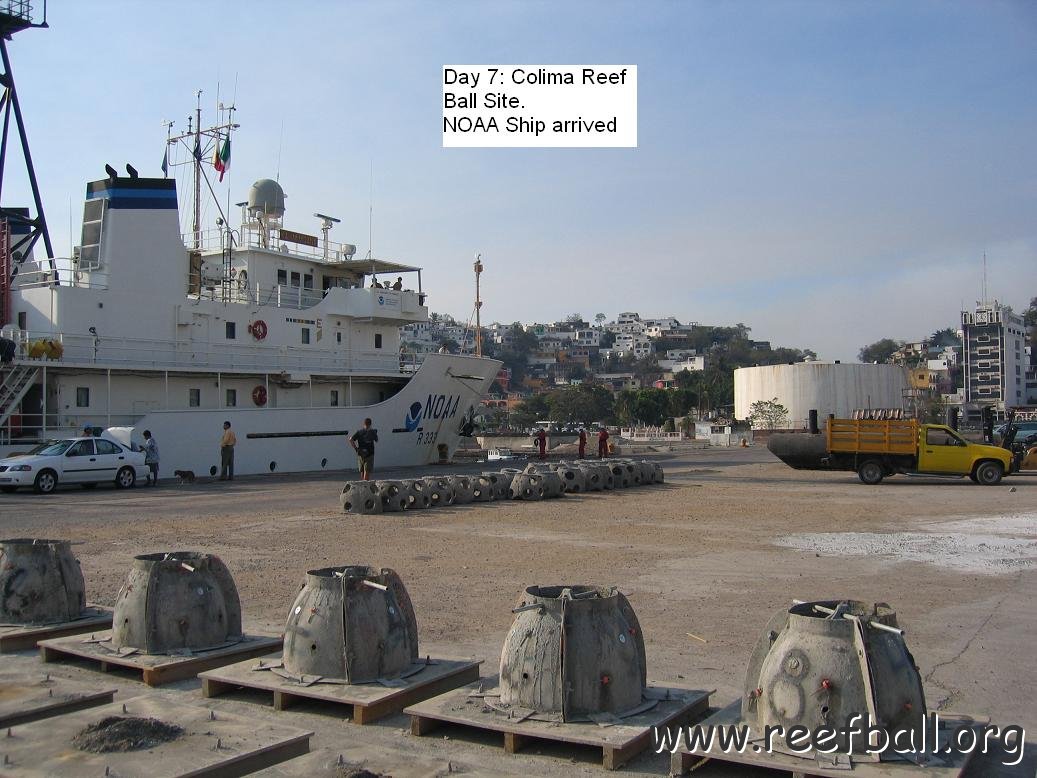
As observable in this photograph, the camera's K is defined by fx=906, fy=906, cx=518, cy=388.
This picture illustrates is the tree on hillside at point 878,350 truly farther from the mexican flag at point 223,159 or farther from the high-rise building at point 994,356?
the mexican flag at point 223,159

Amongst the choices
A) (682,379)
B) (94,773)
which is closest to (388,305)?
(94,773)

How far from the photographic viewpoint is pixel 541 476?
18.7 metres

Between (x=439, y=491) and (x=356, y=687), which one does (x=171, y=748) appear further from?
(x=439, y=491)

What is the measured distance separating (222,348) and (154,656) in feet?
68.6

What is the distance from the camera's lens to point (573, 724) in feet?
15.3

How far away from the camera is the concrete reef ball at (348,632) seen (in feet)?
17.8

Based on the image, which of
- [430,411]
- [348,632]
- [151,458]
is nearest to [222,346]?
[151,458]

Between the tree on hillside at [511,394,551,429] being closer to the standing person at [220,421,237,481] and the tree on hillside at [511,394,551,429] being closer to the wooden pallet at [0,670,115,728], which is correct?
the standing person at [220,421,237,481]

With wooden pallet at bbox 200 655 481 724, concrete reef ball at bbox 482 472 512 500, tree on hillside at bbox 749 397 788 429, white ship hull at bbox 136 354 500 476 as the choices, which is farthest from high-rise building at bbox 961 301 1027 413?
wooden pallet at bbox 200 655 481 724

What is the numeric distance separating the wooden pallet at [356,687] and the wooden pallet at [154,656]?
0.20 metres

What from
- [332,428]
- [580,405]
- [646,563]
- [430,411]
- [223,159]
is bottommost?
[646,563]

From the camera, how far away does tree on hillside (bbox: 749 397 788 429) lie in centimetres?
7562

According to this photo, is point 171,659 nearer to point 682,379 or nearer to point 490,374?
point 490,374

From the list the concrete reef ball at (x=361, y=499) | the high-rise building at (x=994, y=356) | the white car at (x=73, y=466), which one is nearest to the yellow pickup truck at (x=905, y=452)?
the concrete reef ball at (x=361, y=499)
